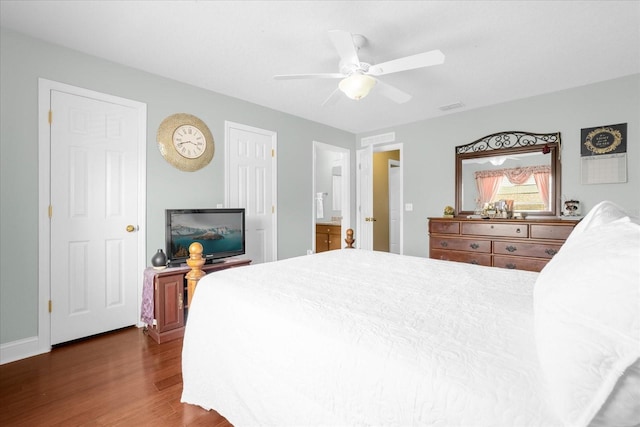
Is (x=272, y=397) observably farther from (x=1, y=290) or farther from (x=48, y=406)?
(x=1, y=290)

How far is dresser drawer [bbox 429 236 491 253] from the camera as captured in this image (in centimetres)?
356

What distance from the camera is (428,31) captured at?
224 centimetres

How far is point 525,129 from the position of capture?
12.1 ft

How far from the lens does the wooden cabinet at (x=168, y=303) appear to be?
253 cm

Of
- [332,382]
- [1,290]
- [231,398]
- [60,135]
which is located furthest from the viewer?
[60,135]

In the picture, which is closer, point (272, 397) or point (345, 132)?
point (272, 397)

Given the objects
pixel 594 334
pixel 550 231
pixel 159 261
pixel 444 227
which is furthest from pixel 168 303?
pixel 550 231

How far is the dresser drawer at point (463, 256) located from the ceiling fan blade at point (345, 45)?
273cm

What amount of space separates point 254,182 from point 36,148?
2.07 meters

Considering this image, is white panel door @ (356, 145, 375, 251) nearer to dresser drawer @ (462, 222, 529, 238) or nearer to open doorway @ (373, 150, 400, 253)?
open doorway @ (373, 150, 400, 253)

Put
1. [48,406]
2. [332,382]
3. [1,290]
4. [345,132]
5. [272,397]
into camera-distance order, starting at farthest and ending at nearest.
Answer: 1. [345,132]
2. [1,290]
3. [48,406]
4. [272,397]
5. [332,382]

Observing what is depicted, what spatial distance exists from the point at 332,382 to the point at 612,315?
2.37 feet

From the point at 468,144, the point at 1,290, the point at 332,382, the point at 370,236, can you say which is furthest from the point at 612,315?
the point at 370,236

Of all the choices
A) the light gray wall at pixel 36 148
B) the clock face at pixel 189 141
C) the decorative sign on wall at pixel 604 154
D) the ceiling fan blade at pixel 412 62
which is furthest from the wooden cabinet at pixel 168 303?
the decorative sign on wall at pixel 604 154
